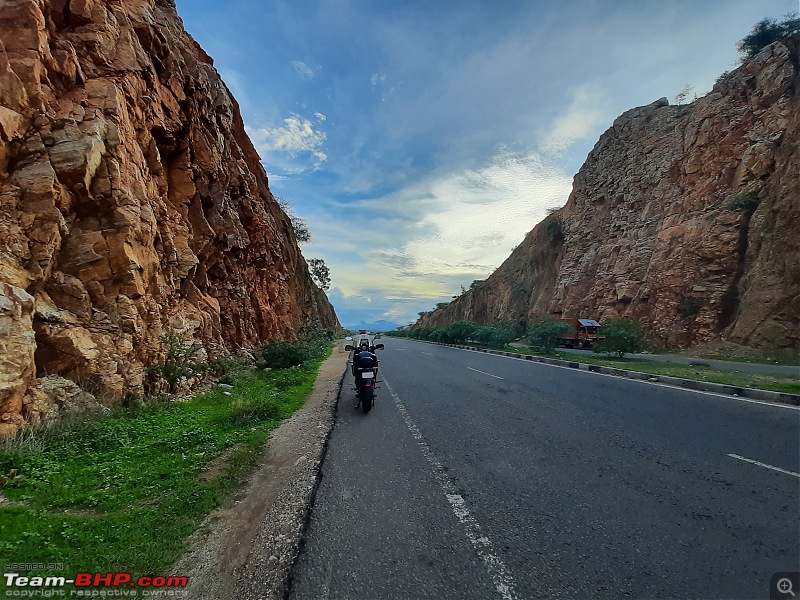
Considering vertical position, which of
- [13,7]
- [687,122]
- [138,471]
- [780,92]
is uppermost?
[687,122]

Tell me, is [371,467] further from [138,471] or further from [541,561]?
[138,471]

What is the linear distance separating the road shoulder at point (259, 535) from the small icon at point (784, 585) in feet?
10.5

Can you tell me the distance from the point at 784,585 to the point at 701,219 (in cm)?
2960

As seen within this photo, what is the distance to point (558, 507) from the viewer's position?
3.56 meters

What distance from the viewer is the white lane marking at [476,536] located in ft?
8.23

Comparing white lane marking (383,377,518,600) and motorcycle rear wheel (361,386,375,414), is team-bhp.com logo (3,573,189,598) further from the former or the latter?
motorcycle rear wheel (361,386,375,414)

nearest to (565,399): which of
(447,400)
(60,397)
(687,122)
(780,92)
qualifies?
(447,400)

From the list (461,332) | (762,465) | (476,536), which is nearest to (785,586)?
(476,536)

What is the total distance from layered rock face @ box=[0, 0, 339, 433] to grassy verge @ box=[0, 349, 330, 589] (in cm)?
96

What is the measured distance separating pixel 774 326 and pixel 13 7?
2895cm

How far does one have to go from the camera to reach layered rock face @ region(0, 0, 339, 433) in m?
6.36

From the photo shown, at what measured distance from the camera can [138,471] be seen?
4.61 metres

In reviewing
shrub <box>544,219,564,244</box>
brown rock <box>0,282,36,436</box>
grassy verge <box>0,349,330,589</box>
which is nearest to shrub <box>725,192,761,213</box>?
shrub <box>544,219,564,244</box>

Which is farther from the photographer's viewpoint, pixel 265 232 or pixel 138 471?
pixel 265 232
